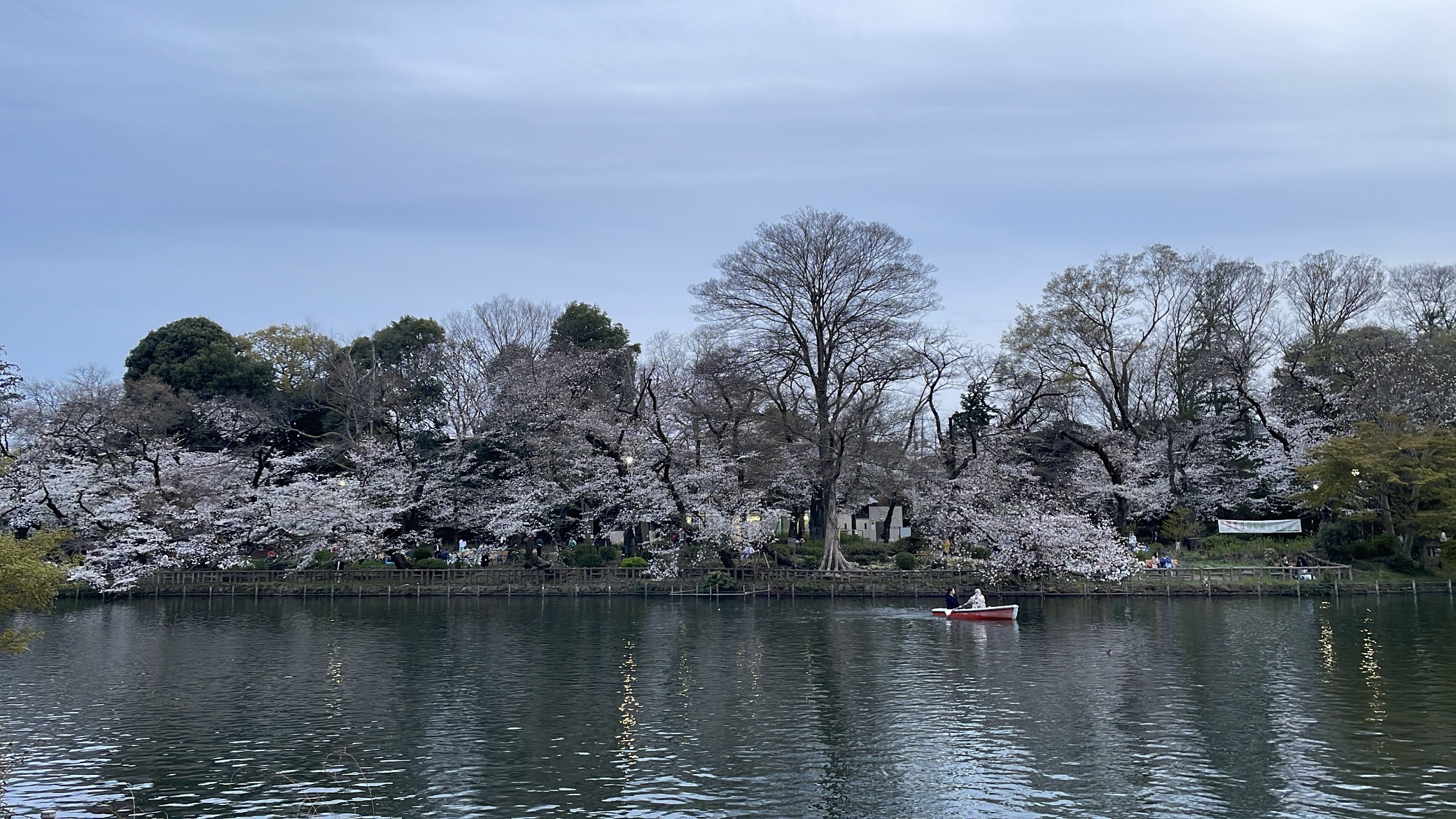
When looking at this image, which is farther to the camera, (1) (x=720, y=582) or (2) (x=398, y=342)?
(2) (x=398, y=342)

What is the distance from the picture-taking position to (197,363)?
Result: 221 ft

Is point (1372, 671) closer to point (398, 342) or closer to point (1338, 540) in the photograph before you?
point (1338, 540)

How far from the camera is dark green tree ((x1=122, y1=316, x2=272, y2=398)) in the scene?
6762 cm

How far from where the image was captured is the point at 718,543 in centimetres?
5394

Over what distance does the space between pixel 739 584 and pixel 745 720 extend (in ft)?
98.7

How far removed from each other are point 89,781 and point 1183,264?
207ft

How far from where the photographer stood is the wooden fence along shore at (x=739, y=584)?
167ft

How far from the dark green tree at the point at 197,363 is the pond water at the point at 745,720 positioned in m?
30.4

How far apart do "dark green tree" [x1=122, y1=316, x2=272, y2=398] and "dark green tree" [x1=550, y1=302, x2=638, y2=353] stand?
64.2 ft

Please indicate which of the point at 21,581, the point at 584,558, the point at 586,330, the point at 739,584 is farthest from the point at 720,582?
the point at 21,581

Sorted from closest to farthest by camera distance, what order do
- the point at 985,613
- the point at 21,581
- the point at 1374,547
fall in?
the point at 21,581, the point at 985,613, the point at 1374,547

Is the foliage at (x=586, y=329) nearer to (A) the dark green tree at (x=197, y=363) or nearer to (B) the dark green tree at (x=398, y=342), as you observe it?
(B) the dark green tree at (x=398, y=342)

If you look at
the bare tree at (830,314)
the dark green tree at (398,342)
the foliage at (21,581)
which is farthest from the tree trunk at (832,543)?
the foliage at (21,581)

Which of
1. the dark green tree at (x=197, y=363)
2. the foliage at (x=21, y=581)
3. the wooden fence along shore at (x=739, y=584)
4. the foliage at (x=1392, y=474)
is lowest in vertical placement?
the wooden fence along shore at (x=739, y=584)
